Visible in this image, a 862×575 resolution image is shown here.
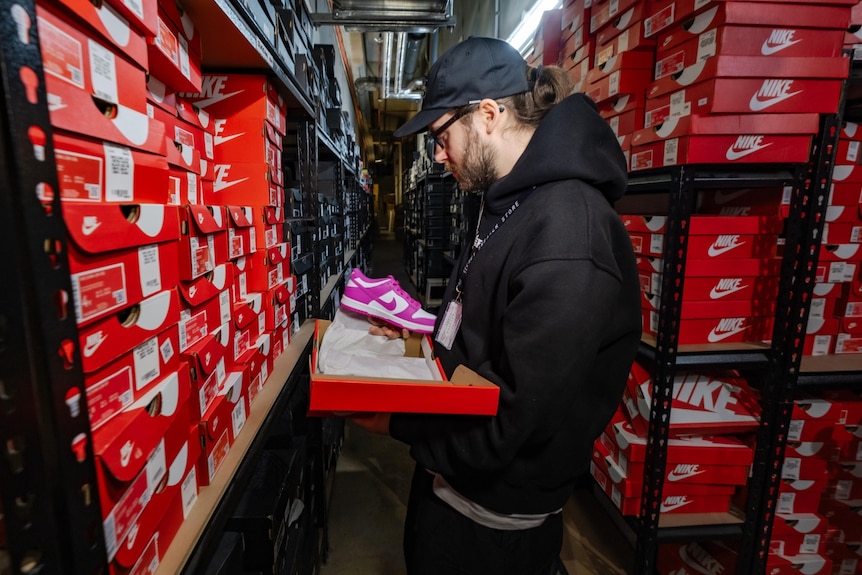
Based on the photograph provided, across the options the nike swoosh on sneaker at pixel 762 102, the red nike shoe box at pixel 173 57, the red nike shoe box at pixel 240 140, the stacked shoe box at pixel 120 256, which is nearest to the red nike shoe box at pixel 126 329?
the stacked shoe box at pixel 120 256

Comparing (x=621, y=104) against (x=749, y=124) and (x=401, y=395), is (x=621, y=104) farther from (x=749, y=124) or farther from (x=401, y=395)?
(x=401, y=395)

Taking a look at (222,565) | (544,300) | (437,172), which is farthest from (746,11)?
(437,172)

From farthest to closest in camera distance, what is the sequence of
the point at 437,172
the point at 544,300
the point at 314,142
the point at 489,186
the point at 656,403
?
1. the point at 437,172
2. the point at 314,142
3. the point at 656,403
4. the point at 489,186
5. the point at 544,300

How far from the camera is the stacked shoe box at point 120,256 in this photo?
0.39 meters

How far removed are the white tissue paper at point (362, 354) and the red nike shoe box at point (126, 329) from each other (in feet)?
1.07

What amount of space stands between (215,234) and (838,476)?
2357mm

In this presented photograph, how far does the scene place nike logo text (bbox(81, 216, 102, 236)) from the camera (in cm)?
39

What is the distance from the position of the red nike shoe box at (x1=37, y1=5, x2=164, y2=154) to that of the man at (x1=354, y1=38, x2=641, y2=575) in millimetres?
598

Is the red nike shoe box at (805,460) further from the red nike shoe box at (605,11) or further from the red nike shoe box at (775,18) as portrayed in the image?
the red nike shoe box at (605,11)

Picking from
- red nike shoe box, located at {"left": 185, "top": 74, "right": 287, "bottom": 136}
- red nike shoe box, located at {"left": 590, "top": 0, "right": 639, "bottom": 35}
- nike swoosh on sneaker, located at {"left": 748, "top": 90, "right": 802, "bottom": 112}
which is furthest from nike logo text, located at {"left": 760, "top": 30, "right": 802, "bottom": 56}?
red nike shoe box, located at {"left": 185, "top": 74, "right": 287, "bottom": 136}

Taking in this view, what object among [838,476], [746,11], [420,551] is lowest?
[838,476]

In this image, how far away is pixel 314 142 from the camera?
169 cm

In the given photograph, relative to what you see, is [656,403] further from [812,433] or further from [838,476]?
[838,476]

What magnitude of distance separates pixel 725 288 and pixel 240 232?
1.54 m
